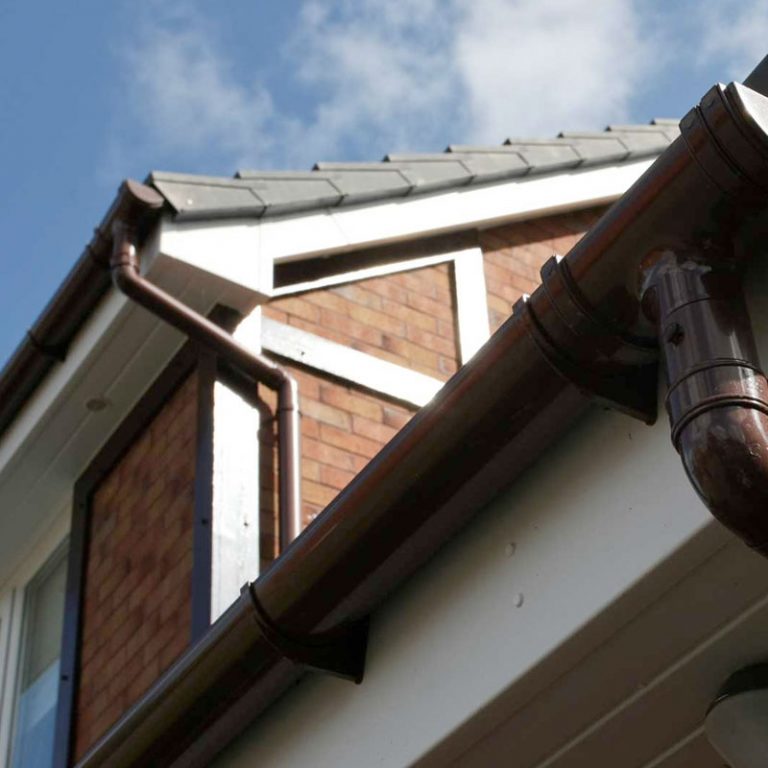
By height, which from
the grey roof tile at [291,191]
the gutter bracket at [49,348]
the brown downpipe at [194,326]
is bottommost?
the brown downpipe at [194,326]

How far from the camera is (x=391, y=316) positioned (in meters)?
6.54

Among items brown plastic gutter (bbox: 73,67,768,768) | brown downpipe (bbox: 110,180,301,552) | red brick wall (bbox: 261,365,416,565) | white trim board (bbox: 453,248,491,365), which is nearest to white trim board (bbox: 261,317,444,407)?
red brick wall (bbox: 261,365,416,565)

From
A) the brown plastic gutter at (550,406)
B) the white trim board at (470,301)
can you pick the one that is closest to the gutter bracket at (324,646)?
the brown plastic gutter at (550,406)

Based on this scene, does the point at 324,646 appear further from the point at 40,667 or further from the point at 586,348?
the point at 40,667

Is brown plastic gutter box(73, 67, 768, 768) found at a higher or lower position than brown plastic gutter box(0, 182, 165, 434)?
lower

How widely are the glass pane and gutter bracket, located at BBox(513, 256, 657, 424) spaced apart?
3820 mm

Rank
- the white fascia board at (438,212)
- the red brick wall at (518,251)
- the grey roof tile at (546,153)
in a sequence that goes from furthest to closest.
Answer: the grey roof tile at (546,153) < the red brick wall at (518,251) < the white fascia board at (438,212)

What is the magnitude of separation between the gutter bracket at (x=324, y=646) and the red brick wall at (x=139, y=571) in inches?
63.7

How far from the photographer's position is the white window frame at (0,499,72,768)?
6.64 metres

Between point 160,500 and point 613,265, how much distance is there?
3219mm

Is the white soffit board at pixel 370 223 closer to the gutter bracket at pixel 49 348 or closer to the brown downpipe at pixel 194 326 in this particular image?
the brown downpipe at pixel 194 326

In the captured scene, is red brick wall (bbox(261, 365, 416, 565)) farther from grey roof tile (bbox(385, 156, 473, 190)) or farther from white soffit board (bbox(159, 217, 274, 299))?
grey roof tile (bbox(385, 156, 473, 190))

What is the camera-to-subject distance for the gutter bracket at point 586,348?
291cm

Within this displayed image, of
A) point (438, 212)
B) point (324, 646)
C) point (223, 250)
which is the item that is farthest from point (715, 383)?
point (438, 212)
